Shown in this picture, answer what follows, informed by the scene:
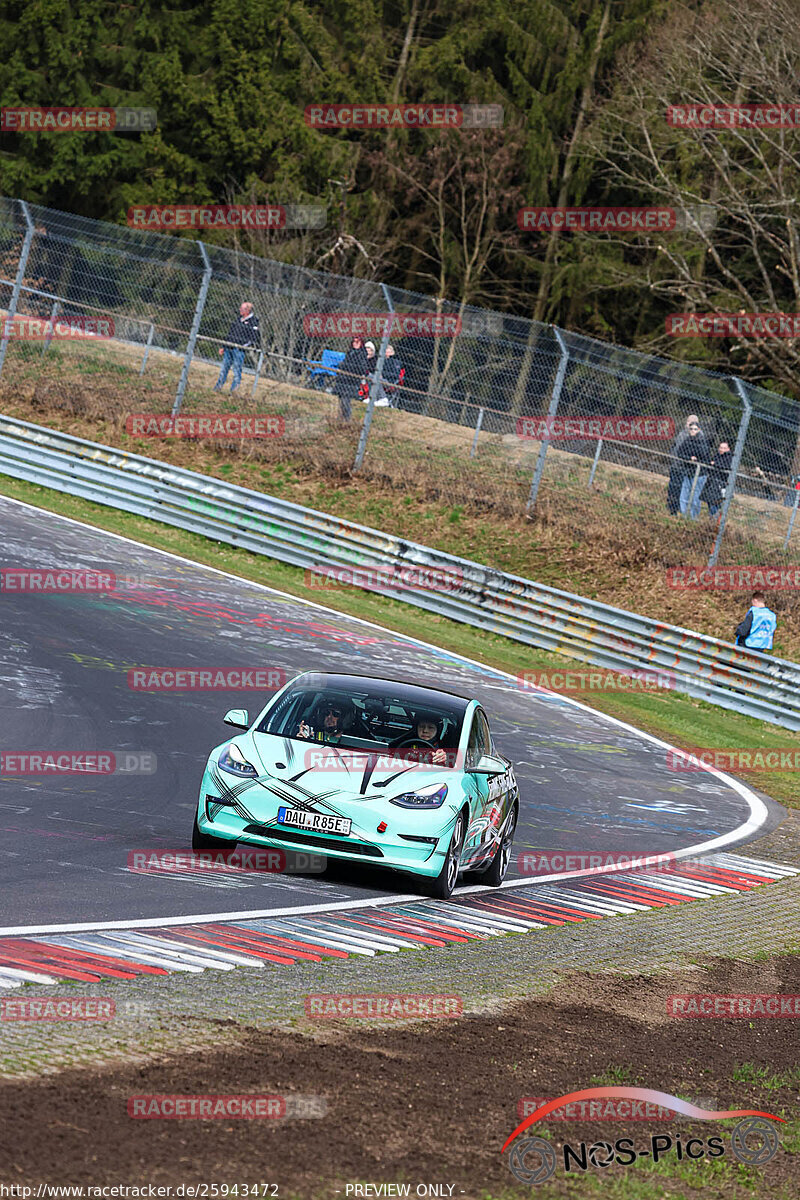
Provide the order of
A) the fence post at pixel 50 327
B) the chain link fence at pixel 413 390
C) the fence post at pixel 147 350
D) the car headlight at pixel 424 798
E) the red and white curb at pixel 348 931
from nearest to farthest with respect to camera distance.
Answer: the red and white curb at pixel 348 931
the car headlight at pixel 424 798
the chain link fence at pixel 413 390
the fence post at pixel 147 350
the fence post at pixel 50 327

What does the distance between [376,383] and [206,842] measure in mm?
17691

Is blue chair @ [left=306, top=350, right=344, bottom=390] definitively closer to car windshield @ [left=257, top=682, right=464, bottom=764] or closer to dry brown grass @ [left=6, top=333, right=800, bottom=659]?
dry brown grass @ [left=6, top=333, right=800, bottom=659]

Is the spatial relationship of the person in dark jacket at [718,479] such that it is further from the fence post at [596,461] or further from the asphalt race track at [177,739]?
the asphalt race track at [177,739]

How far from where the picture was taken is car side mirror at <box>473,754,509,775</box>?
10570 mm

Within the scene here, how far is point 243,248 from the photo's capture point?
1774 inches

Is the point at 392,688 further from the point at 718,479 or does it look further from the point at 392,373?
the point at 392,373

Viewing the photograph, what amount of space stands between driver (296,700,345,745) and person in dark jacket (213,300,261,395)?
18.4 meters

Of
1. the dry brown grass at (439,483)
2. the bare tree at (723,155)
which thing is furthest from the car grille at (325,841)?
the bare tree at (723,155)

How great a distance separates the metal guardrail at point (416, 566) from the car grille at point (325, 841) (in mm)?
14657

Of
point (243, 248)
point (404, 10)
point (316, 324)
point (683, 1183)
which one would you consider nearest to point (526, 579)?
point (316, 324)

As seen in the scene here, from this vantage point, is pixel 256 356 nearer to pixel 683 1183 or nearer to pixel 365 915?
pixel 365 915

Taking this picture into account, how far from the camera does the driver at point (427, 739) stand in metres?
10.5

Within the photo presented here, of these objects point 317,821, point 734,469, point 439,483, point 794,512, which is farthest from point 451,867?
point 439,483

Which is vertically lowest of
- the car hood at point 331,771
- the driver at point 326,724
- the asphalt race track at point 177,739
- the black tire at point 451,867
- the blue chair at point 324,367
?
the asphalt race track at point 177,739
